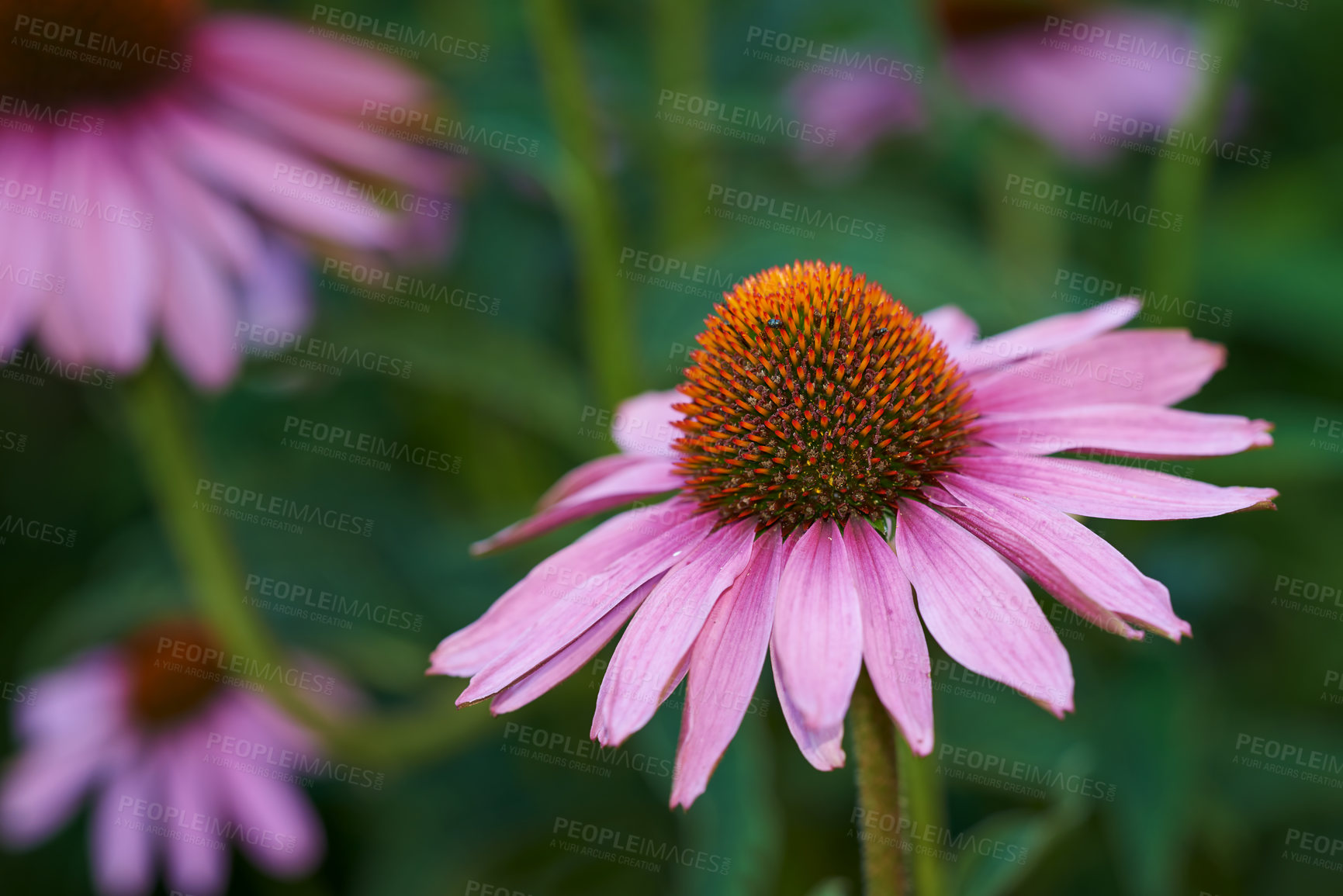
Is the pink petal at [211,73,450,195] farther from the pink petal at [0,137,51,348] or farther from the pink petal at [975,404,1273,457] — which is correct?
the pink petal at [975,404,1273,457]

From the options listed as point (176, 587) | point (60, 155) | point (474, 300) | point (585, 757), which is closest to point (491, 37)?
point (474, 300)

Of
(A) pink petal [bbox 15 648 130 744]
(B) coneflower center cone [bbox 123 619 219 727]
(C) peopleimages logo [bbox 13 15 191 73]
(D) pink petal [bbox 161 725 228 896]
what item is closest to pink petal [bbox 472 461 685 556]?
(C) peopleimages logo [bbox 13 15 191 73]

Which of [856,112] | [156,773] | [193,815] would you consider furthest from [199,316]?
[856,112]

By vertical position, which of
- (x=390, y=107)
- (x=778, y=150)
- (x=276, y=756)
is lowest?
(x=276, y=756)

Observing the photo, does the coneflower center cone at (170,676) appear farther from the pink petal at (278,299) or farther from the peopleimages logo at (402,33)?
the peopleimages logo at (402,33)

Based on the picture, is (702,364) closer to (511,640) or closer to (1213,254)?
(511,640)

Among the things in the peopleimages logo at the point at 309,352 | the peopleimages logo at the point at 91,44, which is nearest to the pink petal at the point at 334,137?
the peopleimages logo at the point at 91,44
